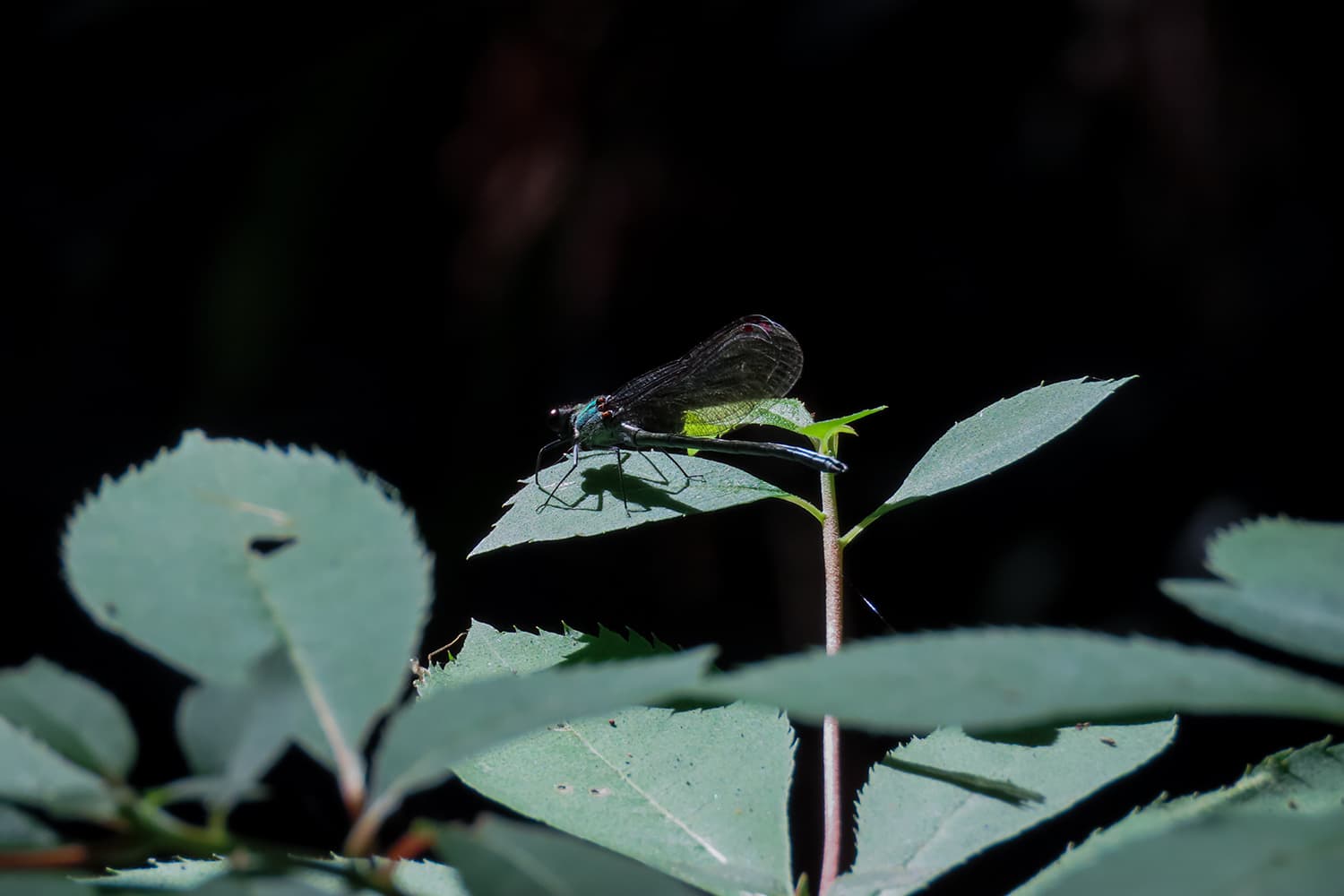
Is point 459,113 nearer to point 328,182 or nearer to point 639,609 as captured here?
point 328,182

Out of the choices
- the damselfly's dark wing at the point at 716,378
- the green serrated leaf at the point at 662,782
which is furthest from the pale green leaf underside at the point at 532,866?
the damselfly's dark wing at the point at 716,378

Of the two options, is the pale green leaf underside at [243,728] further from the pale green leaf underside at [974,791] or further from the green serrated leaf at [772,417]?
the green serrated leaf at [772,417]

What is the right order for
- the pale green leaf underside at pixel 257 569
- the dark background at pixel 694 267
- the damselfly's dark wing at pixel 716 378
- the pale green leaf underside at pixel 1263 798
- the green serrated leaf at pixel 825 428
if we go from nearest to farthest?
the pale green leaf underside at pixel 257 569
the pale green leaf underside at pixel 1263 798
the green serrated leaf at pixel 825 428
the damselfly's dark wing at pixel 716 378
the dark background at pixel 694 267

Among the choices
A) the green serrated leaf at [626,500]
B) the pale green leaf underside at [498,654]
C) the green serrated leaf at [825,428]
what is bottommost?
the pale green leaf underside at [498,654]

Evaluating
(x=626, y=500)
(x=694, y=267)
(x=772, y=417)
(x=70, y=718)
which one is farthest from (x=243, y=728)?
(x=694, y=267)

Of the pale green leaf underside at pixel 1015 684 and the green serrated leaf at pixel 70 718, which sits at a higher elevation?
the pale green leaf underside at pixel 1015 684

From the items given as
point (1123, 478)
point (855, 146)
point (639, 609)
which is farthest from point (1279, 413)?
point (639, 609)
